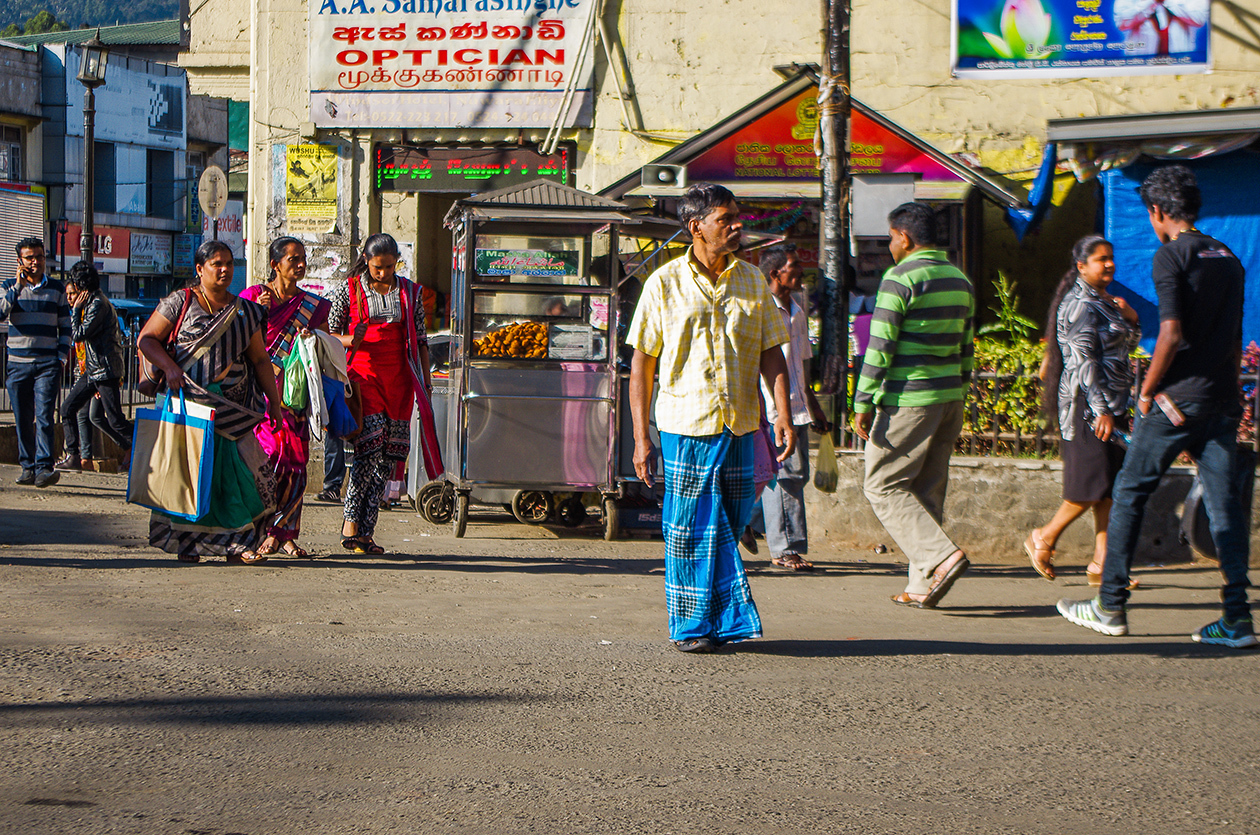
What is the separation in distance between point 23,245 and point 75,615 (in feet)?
19.8

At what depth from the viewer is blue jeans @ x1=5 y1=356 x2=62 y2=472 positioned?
10.6 meters

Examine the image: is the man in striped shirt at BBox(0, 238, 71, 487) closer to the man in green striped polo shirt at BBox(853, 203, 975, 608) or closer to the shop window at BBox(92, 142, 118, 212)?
the man in green striped polo shirt at BBox(853, 203, 975, 608)

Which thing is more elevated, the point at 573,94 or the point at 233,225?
the point at 233,225

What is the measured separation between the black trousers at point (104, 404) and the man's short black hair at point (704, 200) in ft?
24.7

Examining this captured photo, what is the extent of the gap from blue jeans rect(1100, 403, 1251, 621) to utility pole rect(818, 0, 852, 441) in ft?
12.5

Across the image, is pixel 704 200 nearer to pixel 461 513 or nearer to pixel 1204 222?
pixel 461 513

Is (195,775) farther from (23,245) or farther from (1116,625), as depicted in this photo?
(23,245)

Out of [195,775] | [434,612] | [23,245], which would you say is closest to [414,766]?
[195,775]

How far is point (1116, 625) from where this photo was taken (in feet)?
18.8

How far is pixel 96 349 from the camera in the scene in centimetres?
1102

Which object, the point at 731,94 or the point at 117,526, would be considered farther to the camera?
the point at 731,94

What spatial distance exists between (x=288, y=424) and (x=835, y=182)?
437cm

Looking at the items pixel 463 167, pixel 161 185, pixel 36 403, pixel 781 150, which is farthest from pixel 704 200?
pixel 161 185

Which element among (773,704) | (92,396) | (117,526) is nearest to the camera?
(773,704)
